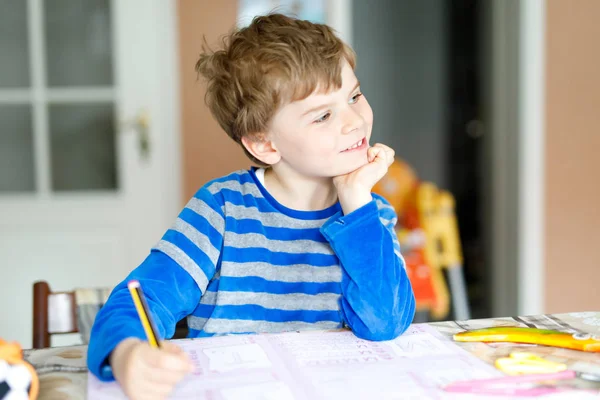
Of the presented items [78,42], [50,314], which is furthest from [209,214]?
[78,42]

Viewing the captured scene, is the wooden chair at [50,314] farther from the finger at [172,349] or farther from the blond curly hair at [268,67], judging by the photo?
the finger at [172,349]

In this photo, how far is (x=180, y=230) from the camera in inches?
40.9

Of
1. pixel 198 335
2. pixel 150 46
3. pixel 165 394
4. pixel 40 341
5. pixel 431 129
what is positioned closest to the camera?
pixel 165 394

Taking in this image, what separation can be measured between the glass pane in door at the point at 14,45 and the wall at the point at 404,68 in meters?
2.34

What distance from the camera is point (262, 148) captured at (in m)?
1.14

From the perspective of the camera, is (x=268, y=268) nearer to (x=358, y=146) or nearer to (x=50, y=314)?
(x=358, y=146)

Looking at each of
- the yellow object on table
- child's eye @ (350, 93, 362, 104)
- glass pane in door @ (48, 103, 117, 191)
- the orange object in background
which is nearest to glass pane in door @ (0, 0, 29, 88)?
glass pane in door @ (48, 103, 117, 191)

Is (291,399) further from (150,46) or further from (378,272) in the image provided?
(150,46)

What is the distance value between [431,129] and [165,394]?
12.8ft

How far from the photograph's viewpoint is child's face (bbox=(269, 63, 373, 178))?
1040 millimetres

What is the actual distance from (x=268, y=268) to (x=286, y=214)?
0.31 feet

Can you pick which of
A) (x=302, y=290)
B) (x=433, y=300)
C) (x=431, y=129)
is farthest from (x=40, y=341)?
(x=431, y=129)

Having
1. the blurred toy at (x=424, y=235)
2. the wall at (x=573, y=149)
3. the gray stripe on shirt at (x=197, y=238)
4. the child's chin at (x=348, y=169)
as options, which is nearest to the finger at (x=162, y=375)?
the gray stripe on shirt at (x=197, y=238)

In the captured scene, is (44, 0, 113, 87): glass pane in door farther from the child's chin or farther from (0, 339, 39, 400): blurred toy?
(0, 339, 39, 400): blurred toy
